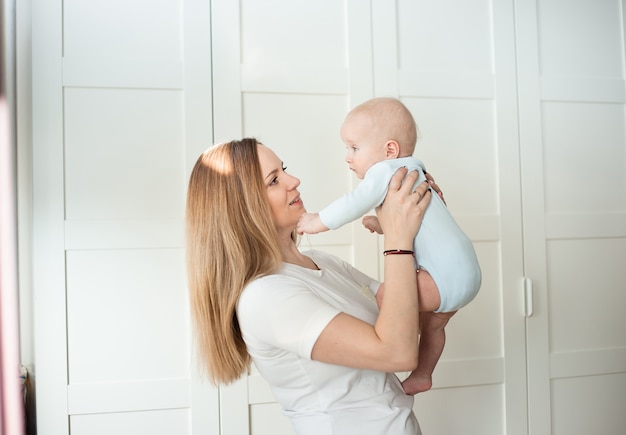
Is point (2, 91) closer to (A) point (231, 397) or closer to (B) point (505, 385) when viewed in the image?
(A) point (231, 397)

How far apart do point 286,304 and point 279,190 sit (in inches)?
11.5

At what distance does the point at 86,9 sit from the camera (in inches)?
79.4

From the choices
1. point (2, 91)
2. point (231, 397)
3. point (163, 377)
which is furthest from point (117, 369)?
point (2, 91)

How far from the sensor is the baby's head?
1456 millimetres

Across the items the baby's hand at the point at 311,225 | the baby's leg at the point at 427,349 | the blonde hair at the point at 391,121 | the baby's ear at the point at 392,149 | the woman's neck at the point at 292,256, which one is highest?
the blonde hair at the point at 391,121

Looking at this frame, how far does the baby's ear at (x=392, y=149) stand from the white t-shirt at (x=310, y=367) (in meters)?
0.33

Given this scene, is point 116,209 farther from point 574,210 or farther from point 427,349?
point 574,210

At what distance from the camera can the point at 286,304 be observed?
1222 mm

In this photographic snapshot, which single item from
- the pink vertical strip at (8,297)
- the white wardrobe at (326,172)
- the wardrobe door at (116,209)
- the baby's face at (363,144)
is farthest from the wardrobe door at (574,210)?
the pink vertical strip at (8,297)

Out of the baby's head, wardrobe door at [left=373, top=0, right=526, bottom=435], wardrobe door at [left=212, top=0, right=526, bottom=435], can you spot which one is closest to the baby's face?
the baby's head

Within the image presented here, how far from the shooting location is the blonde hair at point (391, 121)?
146 cm

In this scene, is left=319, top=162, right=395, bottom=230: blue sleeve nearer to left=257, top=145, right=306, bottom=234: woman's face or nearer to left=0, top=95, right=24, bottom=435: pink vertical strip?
left=257, top=145, right=306, bottom=234: woman's face

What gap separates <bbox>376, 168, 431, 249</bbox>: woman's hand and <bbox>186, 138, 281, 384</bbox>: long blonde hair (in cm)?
25

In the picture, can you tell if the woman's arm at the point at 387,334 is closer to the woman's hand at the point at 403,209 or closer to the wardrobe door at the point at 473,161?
the woman's hand at the point at 403,209
